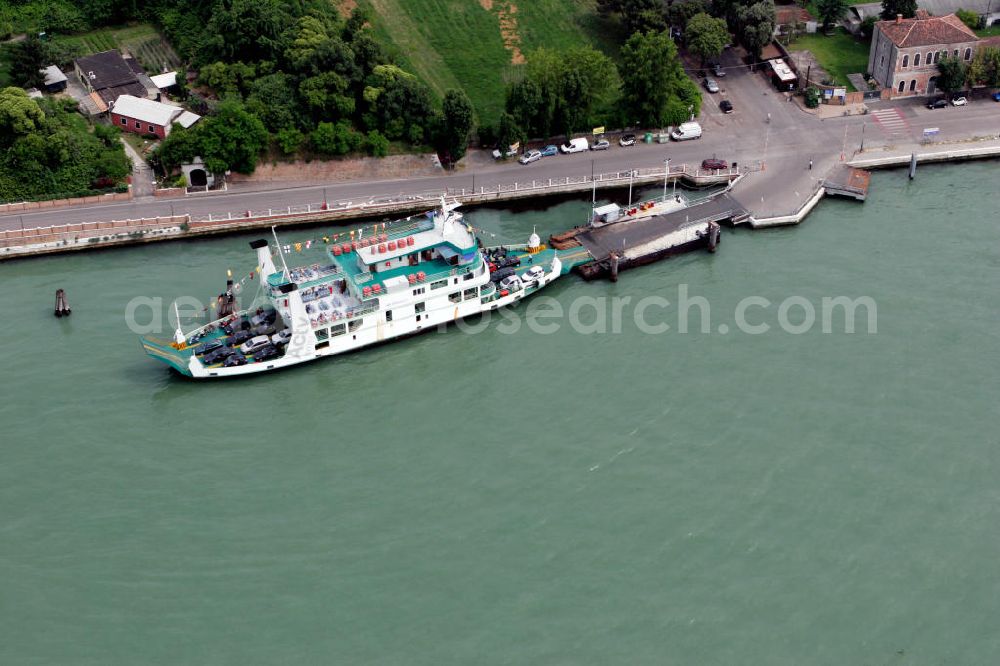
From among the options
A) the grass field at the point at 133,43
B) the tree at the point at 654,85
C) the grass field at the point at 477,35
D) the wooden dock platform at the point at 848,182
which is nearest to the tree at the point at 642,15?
the grass field at the point at 477,35

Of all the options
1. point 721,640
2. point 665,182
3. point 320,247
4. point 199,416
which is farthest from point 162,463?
point 665,182

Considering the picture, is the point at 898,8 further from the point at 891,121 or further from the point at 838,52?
the point at 891,121

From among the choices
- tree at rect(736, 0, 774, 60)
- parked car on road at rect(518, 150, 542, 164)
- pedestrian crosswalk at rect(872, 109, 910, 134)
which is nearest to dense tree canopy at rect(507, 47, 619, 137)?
parked car on road at rect(518, 150, 542, 164)

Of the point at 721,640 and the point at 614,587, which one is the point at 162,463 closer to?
the point at 614,587

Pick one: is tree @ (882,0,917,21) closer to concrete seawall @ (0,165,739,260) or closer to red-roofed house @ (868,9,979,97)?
red-roofed house @ (868,9,979,97)

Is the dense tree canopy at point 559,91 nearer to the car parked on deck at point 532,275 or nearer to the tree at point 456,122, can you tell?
the tree at point 456,122

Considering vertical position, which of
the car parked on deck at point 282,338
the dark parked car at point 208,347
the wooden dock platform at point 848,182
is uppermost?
the wooden dock platform at point 848,182
